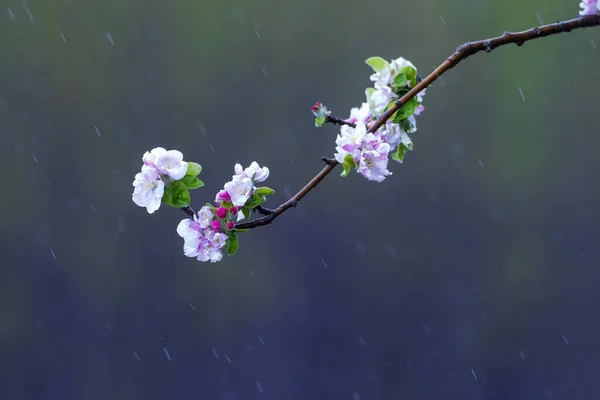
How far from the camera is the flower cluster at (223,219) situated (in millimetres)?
689

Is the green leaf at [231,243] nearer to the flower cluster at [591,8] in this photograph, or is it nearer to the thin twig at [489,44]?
the thin twig at [489,44]

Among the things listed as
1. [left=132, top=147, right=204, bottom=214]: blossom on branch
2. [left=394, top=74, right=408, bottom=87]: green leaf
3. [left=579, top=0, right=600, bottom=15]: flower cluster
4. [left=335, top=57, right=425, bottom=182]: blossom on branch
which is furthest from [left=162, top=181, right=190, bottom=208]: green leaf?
[left=579, top=0, right=600, bottom=15]: flower cluster

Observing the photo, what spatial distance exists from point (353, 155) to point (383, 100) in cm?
12

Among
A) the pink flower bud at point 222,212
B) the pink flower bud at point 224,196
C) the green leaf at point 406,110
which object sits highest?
the green leaf at point 406,110

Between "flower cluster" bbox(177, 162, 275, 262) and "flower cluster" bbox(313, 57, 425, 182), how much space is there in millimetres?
93

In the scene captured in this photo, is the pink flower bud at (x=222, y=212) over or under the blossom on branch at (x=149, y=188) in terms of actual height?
under

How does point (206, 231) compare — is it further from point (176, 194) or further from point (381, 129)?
point (381, 129)

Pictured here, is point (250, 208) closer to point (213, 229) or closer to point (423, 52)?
point (213, 229)

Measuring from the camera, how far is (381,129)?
79 cm

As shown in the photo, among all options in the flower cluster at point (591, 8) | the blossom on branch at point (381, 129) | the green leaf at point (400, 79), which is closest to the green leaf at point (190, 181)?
the blossom on branch at point (381, 129)

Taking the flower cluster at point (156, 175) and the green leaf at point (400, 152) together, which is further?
the green leaf at point (400, 152)

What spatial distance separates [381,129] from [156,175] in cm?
27

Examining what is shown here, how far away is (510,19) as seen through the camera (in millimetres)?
2816

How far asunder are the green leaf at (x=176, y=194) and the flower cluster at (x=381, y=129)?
0.16m
